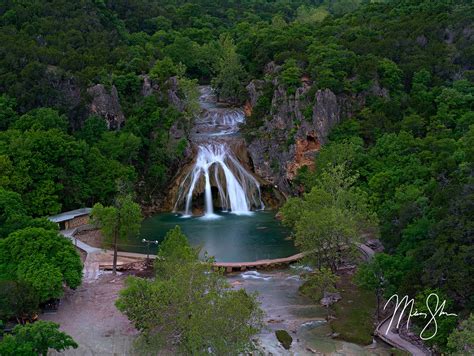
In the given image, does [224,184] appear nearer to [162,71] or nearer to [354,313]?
[162,71]

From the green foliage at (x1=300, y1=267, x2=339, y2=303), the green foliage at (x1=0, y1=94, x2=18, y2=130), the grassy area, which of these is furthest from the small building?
the grassy area

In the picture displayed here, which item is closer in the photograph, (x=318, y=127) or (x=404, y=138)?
(x=404, y=138)

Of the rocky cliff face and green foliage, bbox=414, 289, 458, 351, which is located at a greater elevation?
the rocky cliff face

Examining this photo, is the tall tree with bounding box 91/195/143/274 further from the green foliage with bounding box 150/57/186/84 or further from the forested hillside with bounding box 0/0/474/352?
the green foliage with bounding box 150/57/186/84

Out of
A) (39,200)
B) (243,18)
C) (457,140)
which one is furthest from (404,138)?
(243,18)

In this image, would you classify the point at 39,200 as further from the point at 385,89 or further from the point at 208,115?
the point at 385,89
